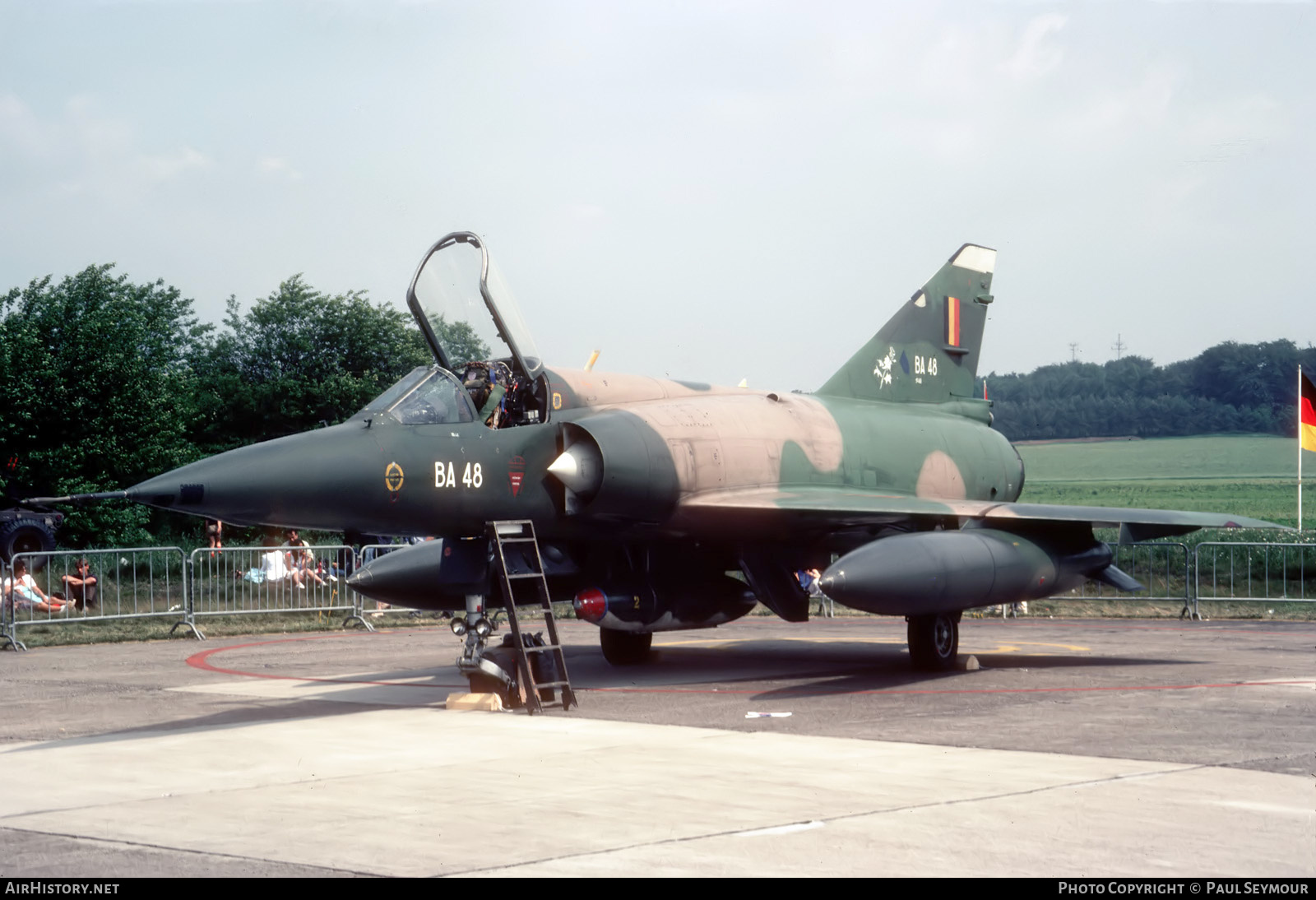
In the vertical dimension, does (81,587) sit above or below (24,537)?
below

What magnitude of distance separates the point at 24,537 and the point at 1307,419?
2677cm

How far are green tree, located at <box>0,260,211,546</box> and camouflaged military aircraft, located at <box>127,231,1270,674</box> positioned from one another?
27621 millimetres

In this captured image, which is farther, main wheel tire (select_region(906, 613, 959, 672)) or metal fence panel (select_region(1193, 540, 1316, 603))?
metal fence panel (select_region(1193, 540, 1316, 603))

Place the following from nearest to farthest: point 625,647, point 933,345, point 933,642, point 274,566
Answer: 1. point 933,642
2. point 625,647
3. point 933,345
4. point 274,566

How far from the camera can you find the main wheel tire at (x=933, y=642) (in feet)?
44.1

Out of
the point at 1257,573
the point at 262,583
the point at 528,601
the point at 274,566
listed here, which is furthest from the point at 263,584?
the point at 1257,573

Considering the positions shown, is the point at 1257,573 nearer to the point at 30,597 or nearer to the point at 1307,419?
the point at 1307,419

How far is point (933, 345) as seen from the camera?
16781mm

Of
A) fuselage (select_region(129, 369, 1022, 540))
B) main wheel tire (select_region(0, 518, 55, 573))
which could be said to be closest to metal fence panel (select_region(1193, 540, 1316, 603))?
fuselage (select_region(129, 369, 1022, 540))

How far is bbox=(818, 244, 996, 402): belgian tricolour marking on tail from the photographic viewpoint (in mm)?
16219

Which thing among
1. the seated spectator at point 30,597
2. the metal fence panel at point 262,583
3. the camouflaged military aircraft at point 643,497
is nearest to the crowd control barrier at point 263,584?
the metal fence panel at point 262,583

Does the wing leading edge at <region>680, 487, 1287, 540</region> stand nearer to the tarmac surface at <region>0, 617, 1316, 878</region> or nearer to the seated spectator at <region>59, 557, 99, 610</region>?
the tarmac surface at <region>0, 617, 1316, 878</region>

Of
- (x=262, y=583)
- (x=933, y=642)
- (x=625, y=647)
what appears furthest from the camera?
(x=262, y=583)
